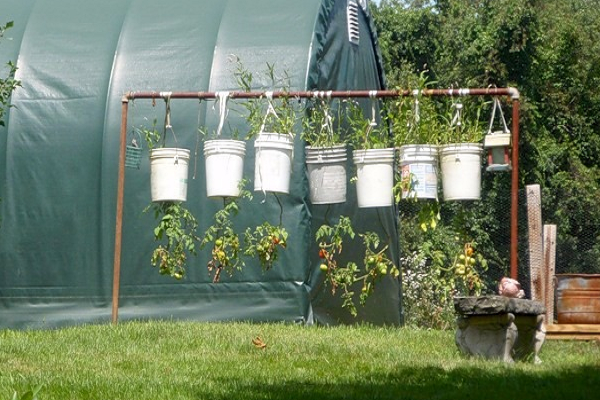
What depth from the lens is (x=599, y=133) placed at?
60.2ft

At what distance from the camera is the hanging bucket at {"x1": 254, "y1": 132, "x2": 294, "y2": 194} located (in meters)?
6.73

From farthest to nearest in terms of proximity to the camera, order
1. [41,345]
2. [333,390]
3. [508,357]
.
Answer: [41,345]
[508,357]
[333,390]

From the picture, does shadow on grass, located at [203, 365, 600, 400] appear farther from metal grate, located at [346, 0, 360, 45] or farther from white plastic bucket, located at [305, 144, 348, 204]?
metal grate, located at [346, 0, 360, 45]

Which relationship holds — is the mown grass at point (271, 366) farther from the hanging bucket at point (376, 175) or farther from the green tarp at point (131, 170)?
the green tarp at point (131, 170)

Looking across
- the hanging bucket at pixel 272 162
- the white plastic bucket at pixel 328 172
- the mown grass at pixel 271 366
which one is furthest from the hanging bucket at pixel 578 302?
the hanging bucket at pixel 272 162

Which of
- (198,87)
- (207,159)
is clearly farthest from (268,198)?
(207,159)

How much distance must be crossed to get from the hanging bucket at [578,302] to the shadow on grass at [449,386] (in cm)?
220

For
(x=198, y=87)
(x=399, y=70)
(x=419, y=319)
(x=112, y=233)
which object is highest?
(x=399, y=70)

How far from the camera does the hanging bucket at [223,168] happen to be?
22.7ft

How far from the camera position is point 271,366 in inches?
232

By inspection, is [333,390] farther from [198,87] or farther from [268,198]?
[198,87]

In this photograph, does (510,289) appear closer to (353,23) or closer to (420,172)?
(420,172)

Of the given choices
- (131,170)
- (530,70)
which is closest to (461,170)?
(131,170)

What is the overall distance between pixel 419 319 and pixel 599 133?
7.47 meters
